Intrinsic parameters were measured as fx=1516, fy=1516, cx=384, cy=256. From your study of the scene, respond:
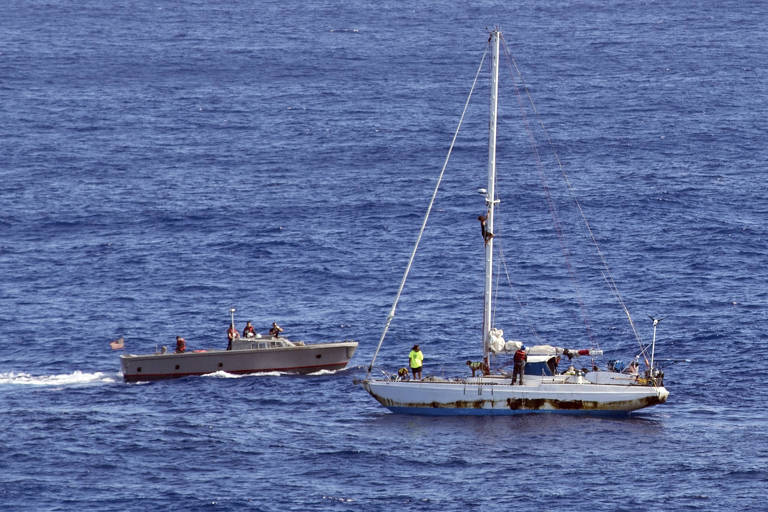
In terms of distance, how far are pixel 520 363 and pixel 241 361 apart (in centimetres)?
2094

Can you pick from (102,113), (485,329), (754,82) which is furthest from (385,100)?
(485,329)

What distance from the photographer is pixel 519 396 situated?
82.5 m

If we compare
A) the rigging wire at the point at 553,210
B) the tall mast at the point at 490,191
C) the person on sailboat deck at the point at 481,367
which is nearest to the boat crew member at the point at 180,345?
the person on sailboat deck at the point at 481,367

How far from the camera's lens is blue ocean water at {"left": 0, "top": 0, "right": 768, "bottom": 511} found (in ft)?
248

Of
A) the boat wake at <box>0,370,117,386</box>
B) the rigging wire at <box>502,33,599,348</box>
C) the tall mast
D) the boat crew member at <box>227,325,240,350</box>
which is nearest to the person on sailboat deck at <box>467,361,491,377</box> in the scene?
the tall mast

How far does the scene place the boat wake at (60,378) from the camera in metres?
93.6

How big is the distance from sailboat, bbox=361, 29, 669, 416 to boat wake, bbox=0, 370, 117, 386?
1964cm

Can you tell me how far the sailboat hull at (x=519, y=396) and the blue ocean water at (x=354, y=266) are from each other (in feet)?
3.13

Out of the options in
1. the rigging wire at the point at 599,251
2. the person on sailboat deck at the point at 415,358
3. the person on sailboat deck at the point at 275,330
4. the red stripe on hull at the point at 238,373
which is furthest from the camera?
the rigging wire at the point at 599,251

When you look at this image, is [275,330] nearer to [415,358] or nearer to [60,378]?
[60,378]

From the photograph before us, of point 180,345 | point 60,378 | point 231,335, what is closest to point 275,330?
point 231,335

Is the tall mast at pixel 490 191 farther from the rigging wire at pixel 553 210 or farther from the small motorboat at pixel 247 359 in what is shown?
the rigging wire at pixel 553 210

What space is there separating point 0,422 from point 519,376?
29.2 metres

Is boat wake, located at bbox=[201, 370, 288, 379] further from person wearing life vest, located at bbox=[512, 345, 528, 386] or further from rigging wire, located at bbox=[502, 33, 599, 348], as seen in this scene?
rigging wire, located at bbox=[502, 33, 599, 348]
